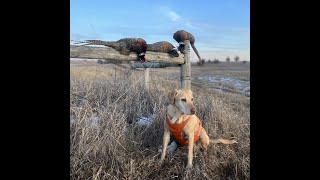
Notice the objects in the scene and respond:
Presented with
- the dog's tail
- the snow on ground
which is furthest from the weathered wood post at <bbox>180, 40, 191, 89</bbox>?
the snow on ground

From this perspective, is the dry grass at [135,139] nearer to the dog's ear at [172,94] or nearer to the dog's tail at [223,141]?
the dog's tail at [223,141]

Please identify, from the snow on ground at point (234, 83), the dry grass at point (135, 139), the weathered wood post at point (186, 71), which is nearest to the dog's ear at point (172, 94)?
the dry grass at point (135, 139)

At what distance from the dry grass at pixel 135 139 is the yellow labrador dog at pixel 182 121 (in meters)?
0.18

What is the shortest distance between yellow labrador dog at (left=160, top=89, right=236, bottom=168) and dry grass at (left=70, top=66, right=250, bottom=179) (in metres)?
0.18

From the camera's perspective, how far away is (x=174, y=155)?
139 inches

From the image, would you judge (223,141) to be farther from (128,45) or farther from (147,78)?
(147,78)

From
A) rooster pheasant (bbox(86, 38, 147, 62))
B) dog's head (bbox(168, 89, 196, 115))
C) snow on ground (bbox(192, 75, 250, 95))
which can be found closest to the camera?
dog's head (bbox(168, 89, 196, 115))

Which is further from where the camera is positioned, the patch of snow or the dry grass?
the patch of snow

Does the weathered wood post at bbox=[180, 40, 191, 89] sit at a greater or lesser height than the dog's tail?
greater

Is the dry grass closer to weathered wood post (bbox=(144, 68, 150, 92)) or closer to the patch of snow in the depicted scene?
weathered wood post (bbox=(144, 68, 150, 92))

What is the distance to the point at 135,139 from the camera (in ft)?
11.9

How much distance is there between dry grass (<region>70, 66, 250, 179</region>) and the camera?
3.09 m
